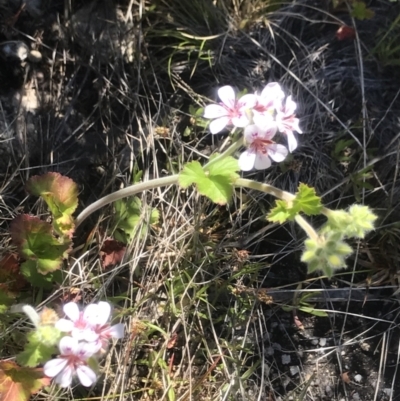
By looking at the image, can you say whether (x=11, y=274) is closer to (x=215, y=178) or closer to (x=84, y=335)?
(x=84, y=335)

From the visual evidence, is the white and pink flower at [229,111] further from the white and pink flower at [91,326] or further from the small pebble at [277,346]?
the small pebble at [277,346]

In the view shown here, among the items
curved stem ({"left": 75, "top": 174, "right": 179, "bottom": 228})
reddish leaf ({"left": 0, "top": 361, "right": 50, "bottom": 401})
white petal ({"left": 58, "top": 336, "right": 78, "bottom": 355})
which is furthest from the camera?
reddish leaf ({"left": 0, "top": 361, "right": 50, "bottom": 401})

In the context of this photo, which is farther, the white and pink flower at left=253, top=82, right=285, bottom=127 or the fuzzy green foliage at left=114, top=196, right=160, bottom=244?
the fuzzy green foliage at left=114, top=196, right=160, bottom=244

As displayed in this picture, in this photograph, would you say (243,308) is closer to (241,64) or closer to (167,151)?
(167,151)

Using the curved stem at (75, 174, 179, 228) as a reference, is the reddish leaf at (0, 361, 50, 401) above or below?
below

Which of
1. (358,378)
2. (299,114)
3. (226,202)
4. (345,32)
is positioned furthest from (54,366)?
(345,32)

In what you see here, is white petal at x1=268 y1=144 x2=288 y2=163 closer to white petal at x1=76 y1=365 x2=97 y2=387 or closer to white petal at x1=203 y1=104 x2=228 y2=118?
white petal at x1=203 y1=104 x2=228 y2=118

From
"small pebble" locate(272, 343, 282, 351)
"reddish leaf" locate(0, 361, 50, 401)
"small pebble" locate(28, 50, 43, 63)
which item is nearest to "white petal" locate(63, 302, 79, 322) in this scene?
"reddish leaf" locate(0, 361, 50, 401)
